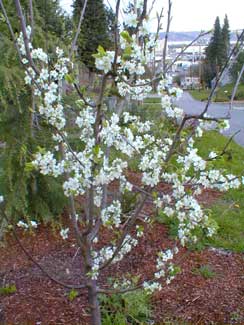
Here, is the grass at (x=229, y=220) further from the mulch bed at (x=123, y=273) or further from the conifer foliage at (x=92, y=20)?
the conifer foliage at (x=92, y=20)

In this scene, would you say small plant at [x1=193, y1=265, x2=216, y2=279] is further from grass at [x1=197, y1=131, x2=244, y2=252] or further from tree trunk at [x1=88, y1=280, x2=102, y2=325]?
tree trunk at [x1=88, y1=280, x2=102, y2=325]

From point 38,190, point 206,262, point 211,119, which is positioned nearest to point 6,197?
point 38,190

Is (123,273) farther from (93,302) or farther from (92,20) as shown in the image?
(92,20)

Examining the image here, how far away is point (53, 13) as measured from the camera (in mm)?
4266

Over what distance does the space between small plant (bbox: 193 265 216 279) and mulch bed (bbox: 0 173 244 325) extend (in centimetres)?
2

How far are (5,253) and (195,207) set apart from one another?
90.2 inches

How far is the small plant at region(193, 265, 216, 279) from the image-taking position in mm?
3223

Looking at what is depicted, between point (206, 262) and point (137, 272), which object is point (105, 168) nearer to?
point (137, 272)

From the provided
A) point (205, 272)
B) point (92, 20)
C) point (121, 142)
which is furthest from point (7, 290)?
point (92, 20)

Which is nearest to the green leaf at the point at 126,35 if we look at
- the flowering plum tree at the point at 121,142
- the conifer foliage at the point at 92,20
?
the flowering plum tree at the point at 121,142

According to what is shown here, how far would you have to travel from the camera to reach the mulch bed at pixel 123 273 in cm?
274

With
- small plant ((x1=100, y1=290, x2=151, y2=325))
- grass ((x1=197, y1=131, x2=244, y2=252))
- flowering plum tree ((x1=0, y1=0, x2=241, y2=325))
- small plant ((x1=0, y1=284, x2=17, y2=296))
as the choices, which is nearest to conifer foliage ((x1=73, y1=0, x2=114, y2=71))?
flowering plum tree ((x1=0, y1=0, x2=241, y2=325))

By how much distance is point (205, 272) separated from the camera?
3.24 meters

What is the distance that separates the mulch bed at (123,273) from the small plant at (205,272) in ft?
0.08
